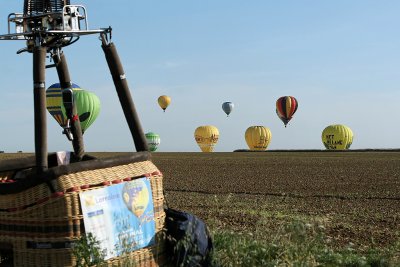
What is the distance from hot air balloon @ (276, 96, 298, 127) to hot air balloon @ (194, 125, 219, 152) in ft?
43.9

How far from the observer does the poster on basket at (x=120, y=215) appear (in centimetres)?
498

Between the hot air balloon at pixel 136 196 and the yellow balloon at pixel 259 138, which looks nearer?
the hot air balloon at pixel 136 196

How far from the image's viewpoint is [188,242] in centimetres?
561

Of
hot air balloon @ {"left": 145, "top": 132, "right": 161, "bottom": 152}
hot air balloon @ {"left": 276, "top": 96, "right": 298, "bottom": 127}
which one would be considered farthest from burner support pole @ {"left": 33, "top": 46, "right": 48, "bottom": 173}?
hot air balloon @ {"left": 145, "top": 132, "right": 161, "bottom": 152}

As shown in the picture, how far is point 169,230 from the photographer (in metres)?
5.79

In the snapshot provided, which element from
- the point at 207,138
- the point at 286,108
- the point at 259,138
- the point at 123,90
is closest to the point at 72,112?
the point at 123,90

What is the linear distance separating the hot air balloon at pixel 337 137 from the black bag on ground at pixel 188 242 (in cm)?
7105

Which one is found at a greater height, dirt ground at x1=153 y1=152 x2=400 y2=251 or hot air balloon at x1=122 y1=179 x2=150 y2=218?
hot air balloon at x1=122 y1=179 x2=150 y2=218

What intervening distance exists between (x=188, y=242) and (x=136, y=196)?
693 mm

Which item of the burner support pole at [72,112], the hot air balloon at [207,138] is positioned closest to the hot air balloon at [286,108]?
A: the hot air balloon at [207,138]

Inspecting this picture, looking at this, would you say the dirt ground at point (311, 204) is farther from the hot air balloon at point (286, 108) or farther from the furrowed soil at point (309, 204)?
the hot air balloon at point (286, 108)

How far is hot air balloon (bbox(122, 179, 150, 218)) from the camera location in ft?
17.2

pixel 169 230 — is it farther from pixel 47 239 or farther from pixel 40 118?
pixel 40 118

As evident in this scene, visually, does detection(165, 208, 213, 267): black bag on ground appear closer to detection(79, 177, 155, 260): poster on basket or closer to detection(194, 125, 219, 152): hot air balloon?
detection(79, 177, 155, 260): poster on basket
